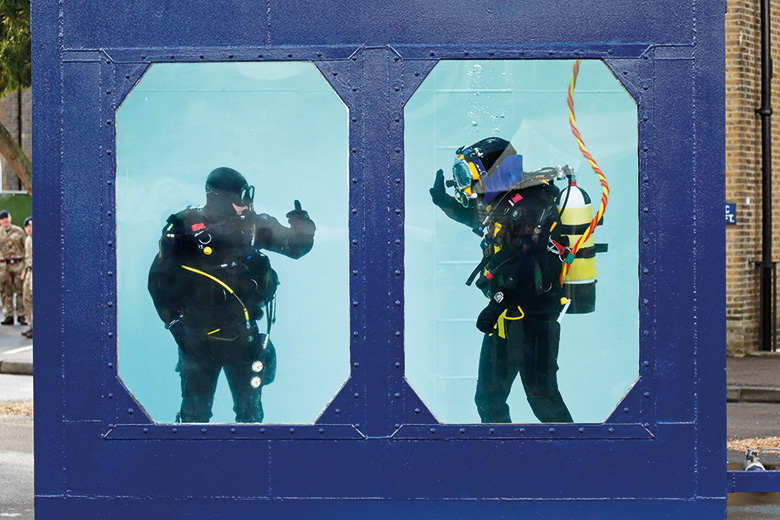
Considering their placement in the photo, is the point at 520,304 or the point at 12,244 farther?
the point at 12,244

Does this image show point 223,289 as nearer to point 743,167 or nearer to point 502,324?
point 502,324

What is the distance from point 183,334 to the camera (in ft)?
12.8

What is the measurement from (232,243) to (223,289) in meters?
0.20

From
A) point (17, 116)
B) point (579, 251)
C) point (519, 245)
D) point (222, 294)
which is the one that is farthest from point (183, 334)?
point (17, 116)

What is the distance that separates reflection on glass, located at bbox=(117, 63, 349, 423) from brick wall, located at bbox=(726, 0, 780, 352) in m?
10.5

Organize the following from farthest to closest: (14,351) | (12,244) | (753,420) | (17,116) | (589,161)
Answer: (17,116) < (12,244) < (14,351) < (753,420) < (589,161)

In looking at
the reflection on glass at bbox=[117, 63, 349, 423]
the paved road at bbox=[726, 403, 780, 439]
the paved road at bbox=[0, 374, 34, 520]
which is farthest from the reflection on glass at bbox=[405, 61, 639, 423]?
the paved road at bbox=[726, 403, 780, 439]

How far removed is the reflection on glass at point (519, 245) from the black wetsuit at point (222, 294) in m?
0.61

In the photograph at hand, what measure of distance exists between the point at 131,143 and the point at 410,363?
150 cm

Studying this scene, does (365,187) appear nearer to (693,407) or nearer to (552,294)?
(552,294)

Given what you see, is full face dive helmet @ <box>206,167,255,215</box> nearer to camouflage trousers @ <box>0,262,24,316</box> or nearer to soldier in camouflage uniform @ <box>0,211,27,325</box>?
soldier in camouflage uniform @ <box>0,211,27,325</box>

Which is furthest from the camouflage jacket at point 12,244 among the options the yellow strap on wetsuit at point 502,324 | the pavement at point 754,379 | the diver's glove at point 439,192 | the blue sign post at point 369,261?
the yellow strap on wetsuit at point 502,324

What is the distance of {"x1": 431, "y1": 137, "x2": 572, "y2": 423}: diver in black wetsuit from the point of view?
12.6 ft

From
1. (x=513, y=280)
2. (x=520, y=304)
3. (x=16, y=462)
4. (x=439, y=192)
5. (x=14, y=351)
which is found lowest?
(x=16, y=462)
